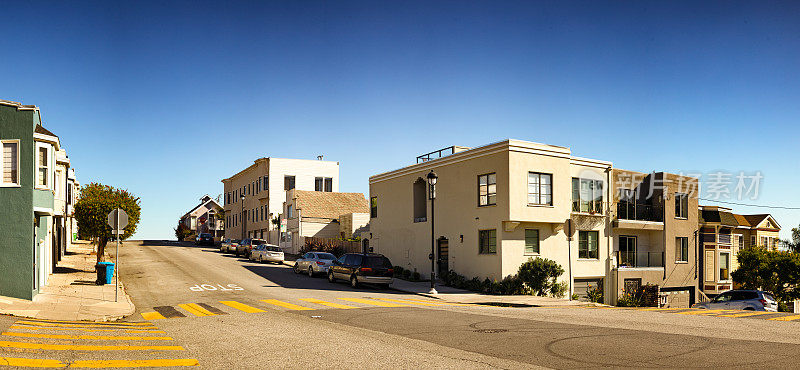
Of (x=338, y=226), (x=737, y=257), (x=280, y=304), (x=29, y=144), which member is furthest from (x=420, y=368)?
(x=338, y=226)

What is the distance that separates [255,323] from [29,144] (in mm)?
10131

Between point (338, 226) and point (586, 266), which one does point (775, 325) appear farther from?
point (338, 226)

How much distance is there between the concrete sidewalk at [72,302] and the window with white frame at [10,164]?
3615mm

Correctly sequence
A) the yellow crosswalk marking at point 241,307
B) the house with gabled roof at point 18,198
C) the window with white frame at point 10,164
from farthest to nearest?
the window with white frame at point 10,164, the house with gabled roof at point 18,198, the yellow crosswalk marking at point 241,307

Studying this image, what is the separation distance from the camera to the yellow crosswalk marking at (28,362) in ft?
27.4

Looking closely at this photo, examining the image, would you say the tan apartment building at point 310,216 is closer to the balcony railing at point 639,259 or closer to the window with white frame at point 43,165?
the balcony railing at point 639,259

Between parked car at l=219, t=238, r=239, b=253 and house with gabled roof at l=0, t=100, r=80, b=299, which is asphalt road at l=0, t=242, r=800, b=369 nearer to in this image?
house with gabled roof at l=0, t=100, r=80, b=299

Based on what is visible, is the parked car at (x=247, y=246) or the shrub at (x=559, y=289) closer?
the shrub at (x=559, y=289)

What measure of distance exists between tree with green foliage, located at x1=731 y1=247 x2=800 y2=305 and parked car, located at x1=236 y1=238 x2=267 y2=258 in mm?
36476

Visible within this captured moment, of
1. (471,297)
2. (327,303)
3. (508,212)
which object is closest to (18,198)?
(327,303)

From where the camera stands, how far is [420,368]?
8734 mm

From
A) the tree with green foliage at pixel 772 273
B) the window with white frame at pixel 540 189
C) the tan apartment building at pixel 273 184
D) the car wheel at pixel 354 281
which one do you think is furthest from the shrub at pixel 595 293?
the tan apartment building at pixel 273 184

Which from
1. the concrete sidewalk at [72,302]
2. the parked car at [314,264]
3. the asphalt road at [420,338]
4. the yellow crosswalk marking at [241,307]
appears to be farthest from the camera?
the parked car at [314,264]

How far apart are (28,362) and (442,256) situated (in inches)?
991
